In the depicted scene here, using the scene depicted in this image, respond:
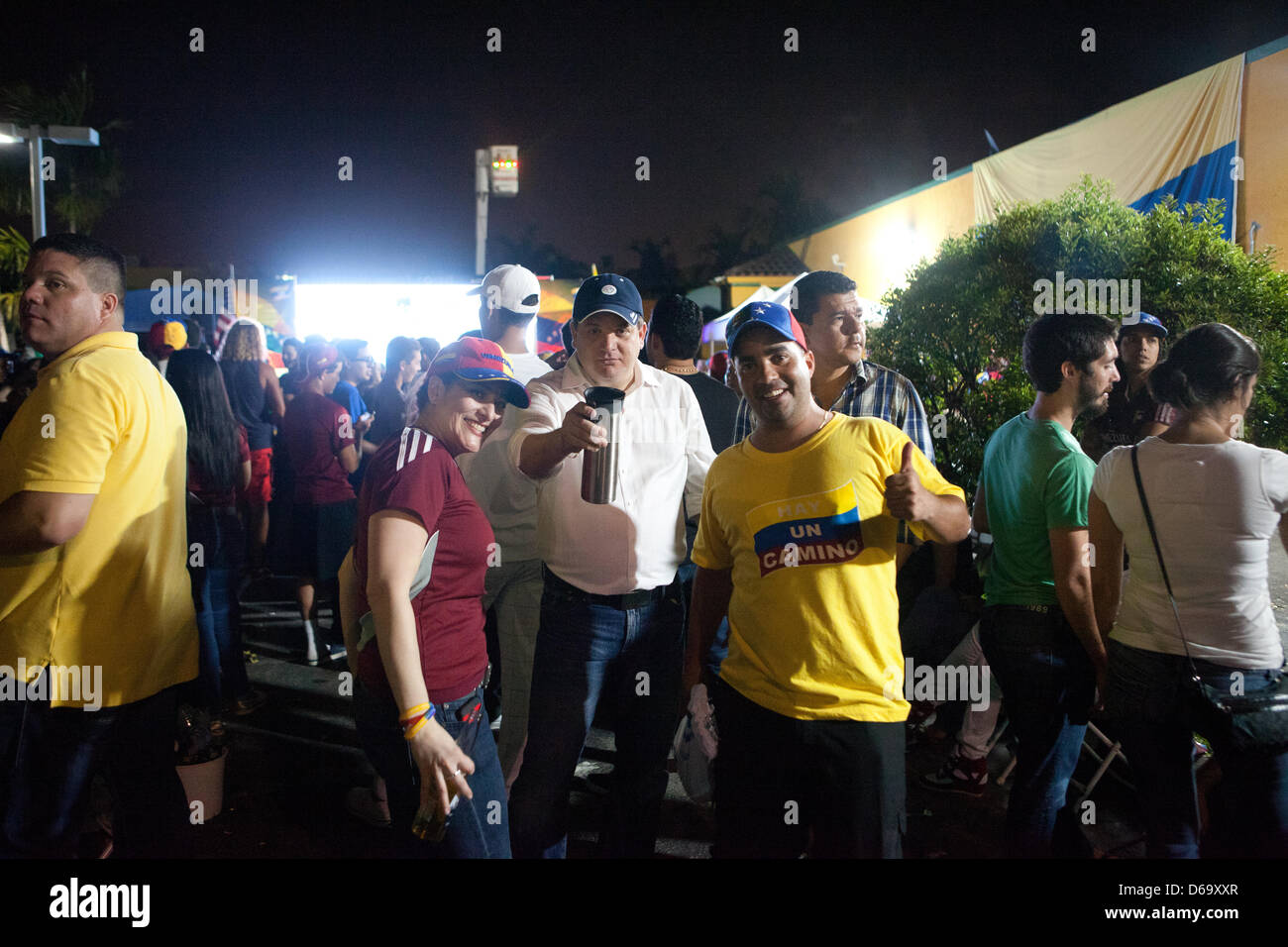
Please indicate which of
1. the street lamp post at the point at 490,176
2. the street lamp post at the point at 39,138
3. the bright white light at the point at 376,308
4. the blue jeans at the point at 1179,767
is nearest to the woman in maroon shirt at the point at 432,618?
the blue jeans at the point at 1179,767

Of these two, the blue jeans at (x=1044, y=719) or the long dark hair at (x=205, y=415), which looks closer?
the blue jeans at (x=1044, y=719)

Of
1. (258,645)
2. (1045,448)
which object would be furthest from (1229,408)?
(258,645)

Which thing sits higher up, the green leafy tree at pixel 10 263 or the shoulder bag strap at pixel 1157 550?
the green leafy tree at pixel 10 263

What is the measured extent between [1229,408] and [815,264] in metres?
23.1

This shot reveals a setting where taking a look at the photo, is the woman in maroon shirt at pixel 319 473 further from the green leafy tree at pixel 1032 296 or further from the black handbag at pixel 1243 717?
the black handbag at pixel 1243 717

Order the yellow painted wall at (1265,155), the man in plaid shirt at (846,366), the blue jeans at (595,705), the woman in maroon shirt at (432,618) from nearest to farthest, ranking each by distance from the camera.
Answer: the woman in maroon shirt at (432,618), the blue jeans at (595,705), the man in plaid shirt at (846,366), the yellow painted wall at (1265,155)

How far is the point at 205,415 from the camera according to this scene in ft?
14.9

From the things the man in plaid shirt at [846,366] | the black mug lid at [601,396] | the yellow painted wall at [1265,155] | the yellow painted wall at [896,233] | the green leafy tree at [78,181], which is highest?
the green leafy tree at [78,181]

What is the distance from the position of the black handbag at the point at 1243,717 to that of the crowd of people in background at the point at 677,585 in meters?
0.04

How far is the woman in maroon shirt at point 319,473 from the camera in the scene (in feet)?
19.1

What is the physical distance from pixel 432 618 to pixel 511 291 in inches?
76.2

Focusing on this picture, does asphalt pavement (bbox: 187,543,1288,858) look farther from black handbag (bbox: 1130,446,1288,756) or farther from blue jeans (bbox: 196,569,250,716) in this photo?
black handbag (bbox: 1130,446,1288,756)

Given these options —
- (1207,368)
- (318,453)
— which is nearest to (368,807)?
(318,453)

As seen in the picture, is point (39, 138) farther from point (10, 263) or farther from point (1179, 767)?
point (10, 263)
